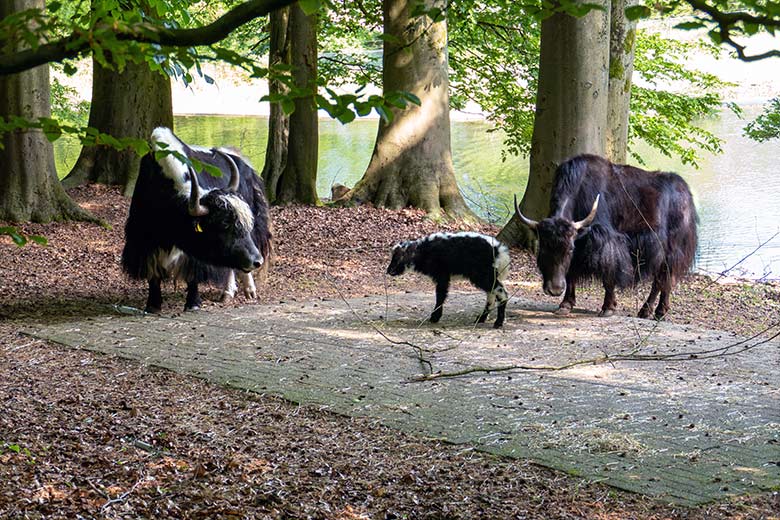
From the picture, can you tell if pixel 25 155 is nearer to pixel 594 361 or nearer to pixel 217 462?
pixel 594 361

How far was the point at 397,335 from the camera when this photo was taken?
9.02 m

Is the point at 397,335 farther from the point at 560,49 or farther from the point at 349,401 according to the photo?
the point at 560,49

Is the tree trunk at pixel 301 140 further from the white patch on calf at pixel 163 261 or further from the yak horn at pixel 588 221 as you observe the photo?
the yak horn at pixel 588 221

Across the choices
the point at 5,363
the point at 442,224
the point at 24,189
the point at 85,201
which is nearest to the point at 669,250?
the point at 442,224

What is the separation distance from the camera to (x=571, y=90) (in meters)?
13.9

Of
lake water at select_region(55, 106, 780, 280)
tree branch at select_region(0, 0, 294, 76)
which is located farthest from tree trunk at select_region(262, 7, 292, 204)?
tree branch at select_region(0, 0, 294, 76)

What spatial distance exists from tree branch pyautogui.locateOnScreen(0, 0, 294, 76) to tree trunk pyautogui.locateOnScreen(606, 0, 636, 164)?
1270cm

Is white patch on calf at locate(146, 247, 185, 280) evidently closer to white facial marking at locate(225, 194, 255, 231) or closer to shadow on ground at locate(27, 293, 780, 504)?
shadow on ground at locate(27, 293, 780, 504)

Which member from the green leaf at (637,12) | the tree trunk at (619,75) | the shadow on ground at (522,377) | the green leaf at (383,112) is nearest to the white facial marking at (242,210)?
the shadow on ground at (522,377)

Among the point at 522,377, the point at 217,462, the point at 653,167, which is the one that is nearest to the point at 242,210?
the point at 522,377

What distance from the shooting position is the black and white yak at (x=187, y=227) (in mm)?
9453

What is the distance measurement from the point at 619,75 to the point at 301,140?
5819 millimetres

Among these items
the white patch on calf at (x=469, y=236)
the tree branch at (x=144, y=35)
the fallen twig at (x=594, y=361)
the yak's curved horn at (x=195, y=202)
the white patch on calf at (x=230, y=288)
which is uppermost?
the tree branch at (x=144, y=35)

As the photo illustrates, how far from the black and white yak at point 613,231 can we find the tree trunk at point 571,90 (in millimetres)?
2567
